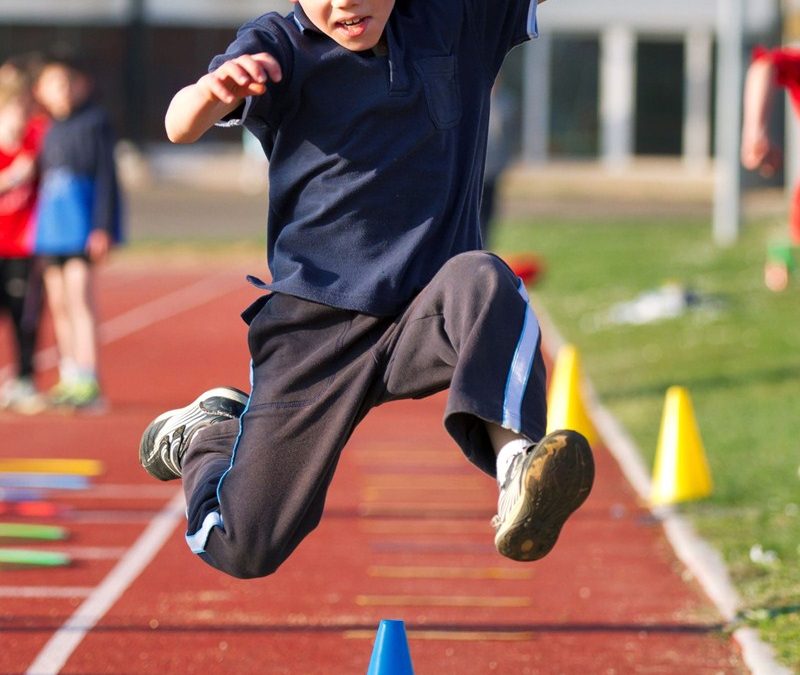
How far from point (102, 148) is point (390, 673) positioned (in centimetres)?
755

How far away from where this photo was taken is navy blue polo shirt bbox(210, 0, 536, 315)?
13.5ft

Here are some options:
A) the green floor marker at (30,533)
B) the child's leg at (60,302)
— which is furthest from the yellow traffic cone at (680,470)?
the child's leg at (60,302)

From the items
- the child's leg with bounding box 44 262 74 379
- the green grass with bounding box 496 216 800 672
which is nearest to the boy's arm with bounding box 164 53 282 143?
the green grass with bounding box 496 216 800 672

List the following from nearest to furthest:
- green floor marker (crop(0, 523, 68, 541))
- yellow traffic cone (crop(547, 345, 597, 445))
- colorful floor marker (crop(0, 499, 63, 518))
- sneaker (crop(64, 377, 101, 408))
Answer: green floor marker (crop(0, 523, 68, 541)), colorful floor marker (crop(0, 499, 63, 518)), yellow traffic cone (crop(547, 345, 597, 445)), sneaker (crop(64, 377, 101, 408))

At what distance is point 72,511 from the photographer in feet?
26.6

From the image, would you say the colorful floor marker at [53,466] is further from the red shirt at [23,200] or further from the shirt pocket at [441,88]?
the shirt pocket at [441,88]

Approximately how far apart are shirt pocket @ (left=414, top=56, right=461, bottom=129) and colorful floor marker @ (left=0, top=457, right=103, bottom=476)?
5.37 m

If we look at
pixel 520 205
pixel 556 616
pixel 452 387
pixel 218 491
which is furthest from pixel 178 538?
pixel 520 205

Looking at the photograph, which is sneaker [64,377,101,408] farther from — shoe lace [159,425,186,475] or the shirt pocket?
the shirt pocket

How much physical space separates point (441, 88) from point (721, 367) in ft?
28.1

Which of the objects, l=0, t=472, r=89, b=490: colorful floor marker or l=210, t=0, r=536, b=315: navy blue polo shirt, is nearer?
l=210, t=0, r=536, b=315: navy blue polo shirt

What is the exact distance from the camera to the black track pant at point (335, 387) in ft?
12.6

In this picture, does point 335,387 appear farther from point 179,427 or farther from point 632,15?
point 632,15

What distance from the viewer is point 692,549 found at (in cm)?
691
